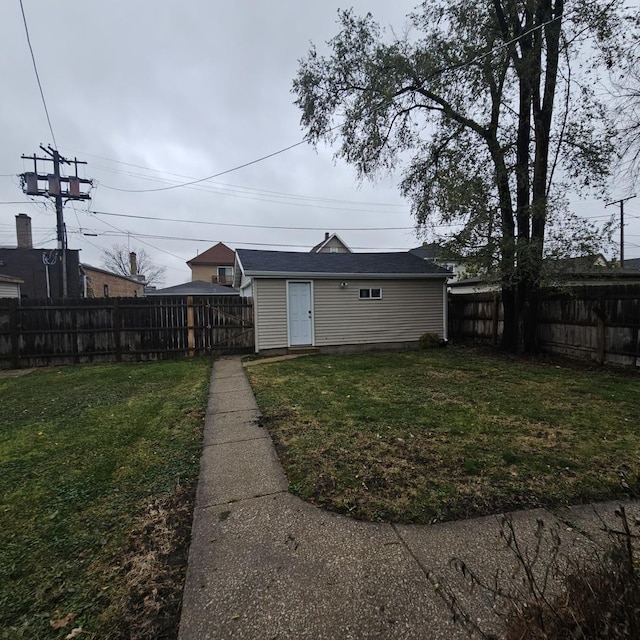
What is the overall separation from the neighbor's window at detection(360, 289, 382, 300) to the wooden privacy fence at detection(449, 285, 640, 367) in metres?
3.32

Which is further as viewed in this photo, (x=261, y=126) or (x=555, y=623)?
(x=261, y=126)

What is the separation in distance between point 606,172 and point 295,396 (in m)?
8.41

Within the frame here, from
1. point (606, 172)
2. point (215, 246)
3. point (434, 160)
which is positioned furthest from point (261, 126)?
point (215, 246)

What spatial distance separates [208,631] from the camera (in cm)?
152

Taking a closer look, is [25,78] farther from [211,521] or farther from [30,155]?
[30,155]

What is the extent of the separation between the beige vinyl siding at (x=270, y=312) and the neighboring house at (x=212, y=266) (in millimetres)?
30478

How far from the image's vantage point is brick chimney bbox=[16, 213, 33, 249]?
24078 mm

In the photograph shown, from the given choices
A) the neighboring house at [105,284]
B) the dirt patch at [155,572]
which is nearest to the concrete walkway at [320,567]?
the dirt patch at [155,572]

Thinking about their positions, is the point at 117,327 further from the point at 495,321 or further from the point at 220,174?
the point at 495,321

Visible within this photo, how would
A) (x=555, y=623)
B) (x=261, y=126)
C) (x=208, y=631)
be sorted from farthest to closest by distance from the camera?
(x=261, y=126) → (x=208, y=631) → (x=555, y=623)

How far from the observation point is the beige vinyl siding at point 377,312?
10.5 m

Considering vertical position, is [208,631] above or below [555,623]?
below

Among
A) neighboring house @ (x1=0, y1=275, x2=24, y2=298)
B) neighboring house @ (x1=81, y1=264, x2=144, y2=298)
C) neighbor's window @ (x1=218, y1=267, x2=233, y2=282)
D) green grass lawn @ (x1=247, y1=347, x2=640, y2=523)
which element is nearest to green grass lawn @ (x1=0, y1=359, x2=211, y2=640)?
green grass lawn @ (x1=247, y1=347, x2=640, y2=523)

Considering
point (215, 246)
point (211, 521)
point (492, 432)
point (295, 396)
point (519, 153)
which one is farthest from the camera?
point (215, 246)
